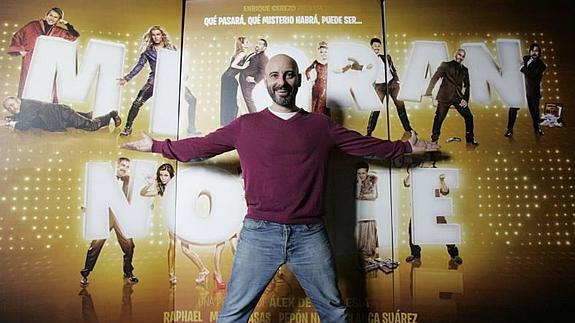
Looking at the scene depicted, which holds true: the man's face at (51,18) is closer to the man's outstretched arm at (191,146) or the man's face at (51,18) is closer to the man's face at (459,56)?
the man's outstretched arm at (191,146)

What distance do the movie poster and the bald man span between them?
1.12ft

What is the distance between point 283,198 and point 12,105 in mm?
1524

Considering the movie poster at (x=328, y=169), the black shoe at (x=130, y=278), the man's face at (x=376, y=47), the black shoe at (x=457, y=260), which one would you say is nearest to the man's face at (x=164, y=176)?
the movie poster at (x=328, y=169)

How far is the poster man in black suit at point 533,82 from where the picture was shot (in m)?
2.28

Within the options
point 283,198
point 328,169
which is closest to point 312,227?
point 283,198

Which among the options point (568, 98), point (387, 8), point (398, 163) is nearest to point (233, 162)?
point (398, 163)

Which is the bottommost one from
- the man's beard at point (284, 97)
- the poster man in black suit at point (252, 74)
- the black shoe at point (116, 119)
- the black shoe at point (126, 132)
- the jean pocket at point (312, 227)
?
the jean pocket at point (312, 227)

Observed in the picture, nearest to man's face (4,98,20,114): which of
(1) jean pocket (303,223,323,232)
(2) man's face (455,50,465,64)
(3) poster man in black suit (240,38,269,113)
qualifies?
(3) poster man in black suit (240,38,269,113)

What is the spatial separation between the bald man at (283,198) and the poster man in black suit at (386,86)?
345 mm

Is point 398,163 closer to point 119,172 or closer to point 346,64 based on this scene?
point 346,64

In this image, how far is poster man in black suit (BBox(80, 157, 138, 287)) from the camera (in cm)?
212

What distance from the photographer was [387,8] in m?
2.29

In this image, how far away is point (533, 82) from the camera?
2.30 metres

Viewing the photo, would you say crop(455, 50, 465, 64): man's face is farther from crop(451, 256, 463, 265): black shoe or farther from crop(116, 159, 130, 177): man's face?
crop(116, 159, 130, 177): man's face
